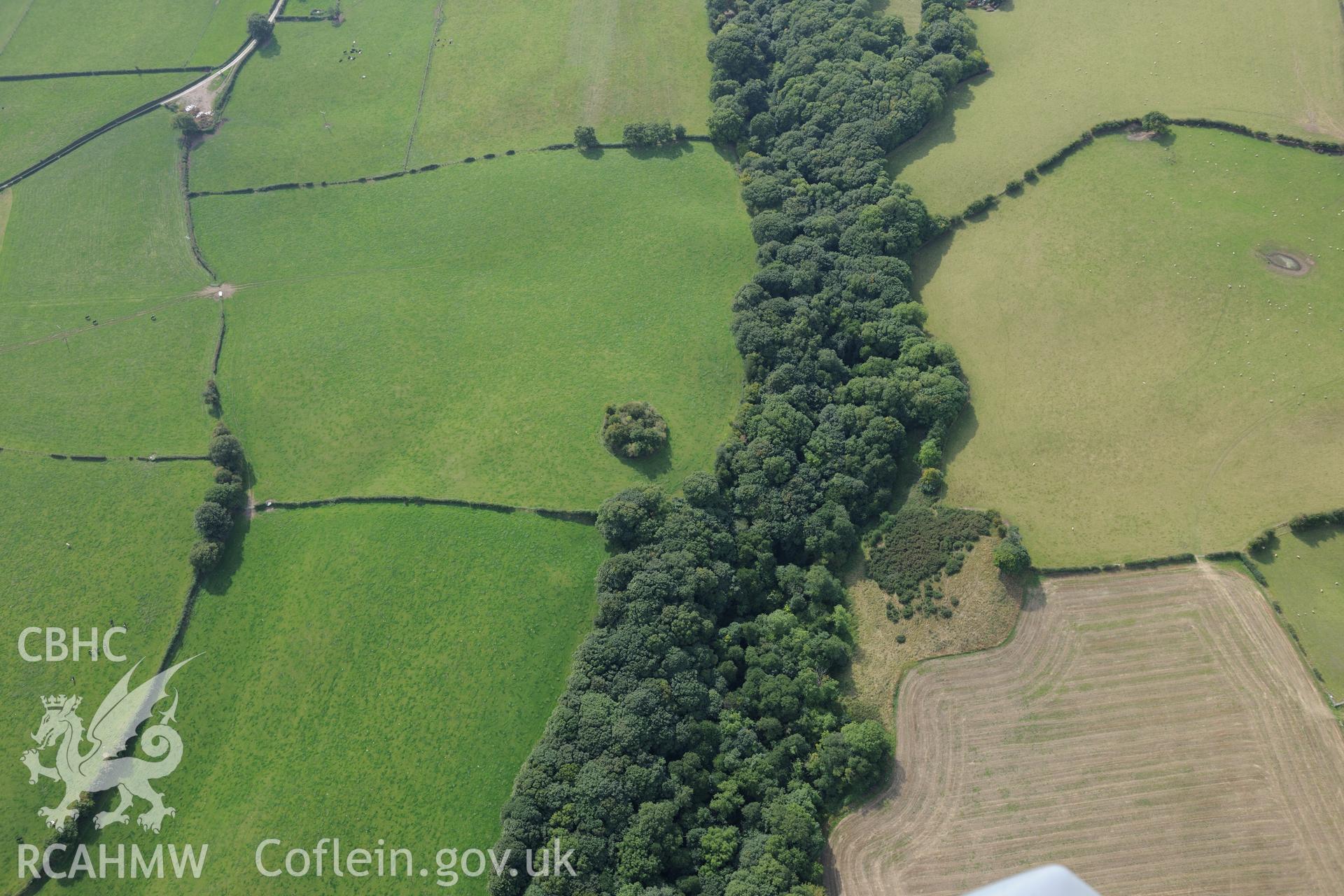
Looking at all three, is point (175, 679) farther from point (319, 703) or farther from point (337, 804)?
point (337, 804)

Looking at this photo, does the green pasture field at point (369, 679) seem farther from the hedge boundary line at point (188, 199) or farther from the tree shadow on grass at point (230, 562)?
the hedge boundary line at point (188, 199)

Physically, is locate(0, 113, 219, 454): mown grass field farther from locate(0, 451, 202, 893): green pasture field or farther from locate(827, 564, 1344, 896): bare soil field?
locate(827, 564, 1344, 896): bare soil field

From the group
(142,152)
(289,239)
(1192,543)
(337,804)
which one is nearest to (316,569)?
(337,804)

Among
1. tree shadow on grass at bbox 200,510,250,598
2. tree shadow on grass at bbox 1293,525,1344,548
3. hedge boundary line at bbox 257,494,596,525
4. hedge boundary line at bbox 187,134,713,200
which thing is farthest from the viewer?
hedge boundary line at bbox 187,134,713,200

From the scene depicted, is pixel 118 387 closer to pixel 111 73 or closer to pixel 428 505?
pixel 428 505

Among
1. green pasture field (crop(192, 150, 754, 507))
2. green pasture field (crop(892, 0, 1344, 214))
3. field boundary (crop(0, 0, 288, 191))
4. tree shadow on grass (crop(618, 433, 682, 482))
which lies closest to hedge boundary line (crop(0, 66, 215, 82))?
field boundary (crop(0, 0, 288, 191))

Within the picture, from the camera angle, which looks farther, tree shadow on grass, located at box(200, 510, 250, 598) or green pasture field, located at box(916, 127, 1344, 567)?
tree shadow on grass, located at box(200, 510, 250, 598)
